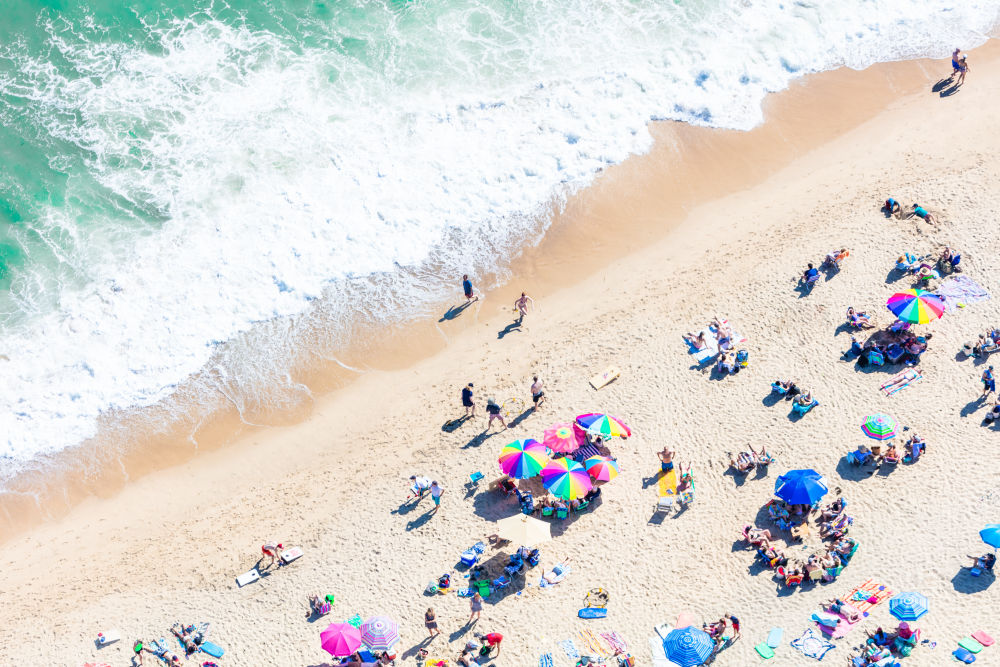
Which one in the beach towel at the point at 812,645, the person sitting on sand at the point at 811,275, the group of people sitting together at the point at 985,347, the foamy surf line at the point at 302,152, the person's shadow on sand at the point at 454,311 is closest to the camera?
the beach towel at the point at 812,645

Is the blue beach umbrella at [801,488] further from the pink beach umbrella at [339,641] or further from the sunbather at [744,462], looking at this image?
the pink beach umbrella at [339,641]

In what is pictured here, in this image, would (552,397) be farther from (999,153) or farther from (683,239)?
(999,153)

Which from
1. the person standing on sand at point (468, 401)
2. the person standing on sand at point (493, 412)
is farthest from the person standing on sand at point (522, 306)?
the person standing on sand at point (493, 412)

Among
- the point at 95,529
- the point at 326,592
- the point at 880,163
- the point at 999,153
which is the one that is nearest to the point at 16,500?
the point at 95,529

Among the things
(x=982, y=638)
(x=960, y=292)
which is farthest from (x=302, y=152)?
(x=982, y=638)

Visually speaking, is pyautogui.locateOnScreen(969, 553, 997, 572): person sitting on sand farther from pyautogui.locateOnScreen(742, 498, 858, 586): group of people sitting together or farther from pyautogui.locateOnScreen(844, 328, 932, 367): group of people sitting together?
pyautogui.locateOnScreen(844, 328, 932, 367): group of people sitting together

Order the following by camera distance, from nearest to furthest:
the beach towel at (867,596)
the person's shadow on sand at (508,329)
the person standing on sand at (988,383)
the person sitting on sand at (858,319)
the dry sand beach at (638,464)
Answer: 1. the beach towel at (867,596)
2. the dry sand beach at (638,464)
3. the person standing on sand at (988,383)
4. the person sitting on sand at (858,319)
5. the person's shadow on sand at (508,329)

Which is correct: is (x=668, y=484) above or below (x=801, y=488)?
above

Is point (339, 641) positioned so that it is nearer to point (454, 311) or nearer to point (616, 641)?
point (616, 641)
